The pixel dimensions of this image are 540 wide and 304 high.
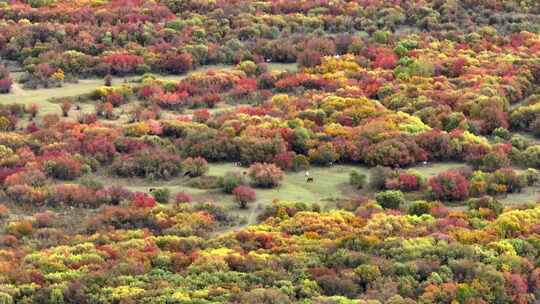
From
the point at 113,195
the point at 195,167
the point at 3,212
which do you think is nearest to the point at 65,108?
the point at 195,167

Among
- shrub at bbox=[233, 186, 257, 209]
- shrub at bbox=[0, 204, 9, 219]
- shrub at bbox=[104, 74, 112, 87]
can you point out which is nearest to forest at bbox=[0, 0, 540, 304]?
shrub at bbox=[0, 204, 9, 219]

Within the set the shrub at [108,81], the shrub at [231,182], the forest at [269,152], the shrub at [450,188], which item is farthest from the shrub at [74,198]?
the shrub at [108,81]

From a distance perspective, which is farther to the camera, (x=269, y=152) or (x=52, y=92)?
(x=52, y=92)

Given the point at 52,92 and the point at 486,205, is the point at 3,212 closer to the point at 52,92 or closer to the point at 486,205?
the point at 52,92

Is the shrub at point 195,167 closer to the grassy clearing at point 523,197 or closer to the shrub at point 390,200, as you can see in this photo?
the shrub at point 390,200

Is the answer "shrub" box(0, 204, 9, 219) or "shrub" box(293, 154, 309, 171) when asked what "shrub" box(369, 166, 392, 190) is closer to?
"shrub" box(293, 154, 309, 171)

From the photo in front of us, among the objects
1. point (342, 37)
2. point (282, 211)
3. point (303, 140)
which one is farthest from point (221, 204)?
point (342, 37)
